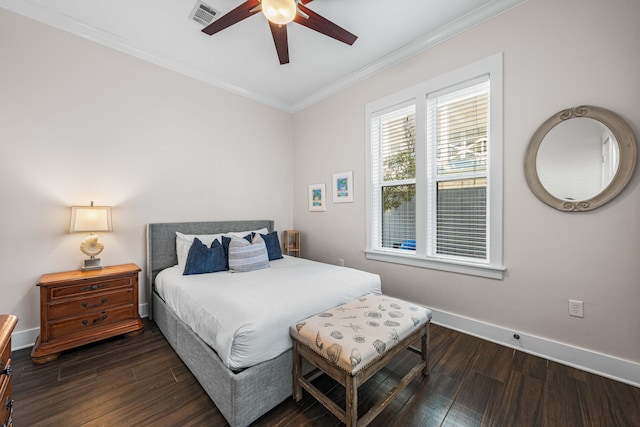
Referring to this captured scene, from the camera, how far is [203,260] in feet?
8.41

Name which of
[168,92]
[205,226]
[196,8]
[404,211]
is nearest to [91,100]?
[168,92]

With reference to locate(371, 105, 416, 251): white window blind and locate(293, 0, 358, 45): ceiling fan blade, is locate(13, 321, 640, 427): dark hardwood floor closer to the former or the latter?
locate(371, 105, 416, 251): white window blind

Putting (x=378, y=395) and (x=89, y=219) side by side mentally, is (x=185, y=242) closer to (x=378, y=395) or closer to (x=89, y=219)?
(x=89, y=219)

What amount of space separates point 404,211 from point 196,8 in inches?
111

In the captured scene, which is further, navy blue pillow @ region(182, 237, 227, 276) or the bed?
navy blue pillow @ region(182, 237, 227, 276)

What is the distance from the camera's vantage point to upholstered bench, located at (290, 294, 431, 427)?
4.29 ft

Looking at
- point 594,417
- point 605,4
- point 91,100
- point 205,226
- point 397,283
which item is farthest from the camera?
point 205,226

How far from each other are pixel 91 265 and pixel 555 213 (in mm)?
4080

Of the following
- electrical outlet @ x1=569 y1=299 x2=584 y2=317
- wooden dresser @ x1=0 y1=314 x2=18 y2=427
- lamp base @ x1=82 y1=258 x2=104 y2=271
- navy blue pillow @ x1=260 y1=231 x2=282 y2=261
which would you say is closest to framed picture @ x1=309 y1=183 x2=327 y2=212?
navy blue pillow @ x1=260 y1=231 x2=282 y2=261

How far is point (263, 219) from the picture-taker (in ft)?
13.0

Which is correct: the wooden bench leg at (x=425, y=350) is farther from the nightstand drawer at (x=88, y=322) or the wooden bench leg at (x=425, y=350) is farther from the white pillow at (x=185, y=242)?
the nightstand drawer at (x=88, y=322)

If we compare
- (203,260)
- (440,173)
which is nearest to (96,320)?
(203,260)

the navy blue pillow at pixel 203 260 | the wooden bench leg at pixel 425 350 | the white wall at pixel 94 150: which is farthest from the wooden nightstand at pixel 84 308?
the wooden bench leg at pixel 425 350

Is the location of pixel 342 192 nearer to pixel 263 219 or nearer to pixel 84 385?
pixel 263 219
